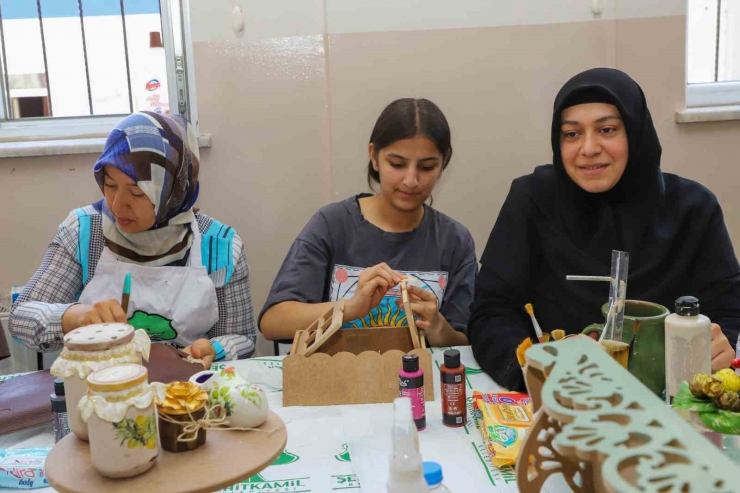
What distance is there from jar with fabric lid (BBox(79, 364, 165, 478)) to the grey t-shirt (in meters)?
0.98

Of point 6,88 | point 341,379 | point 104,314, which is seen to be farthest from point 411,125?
point 6,88

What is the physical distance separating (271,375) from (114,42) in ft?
6.12

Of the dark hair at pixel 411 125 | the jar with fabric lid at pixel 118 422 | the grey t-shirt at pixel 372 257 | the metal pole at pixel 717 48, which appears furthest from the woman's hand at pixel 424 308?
the metal pole at pixel 717 48

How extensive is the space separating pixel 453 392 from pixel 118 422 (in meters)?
0.58

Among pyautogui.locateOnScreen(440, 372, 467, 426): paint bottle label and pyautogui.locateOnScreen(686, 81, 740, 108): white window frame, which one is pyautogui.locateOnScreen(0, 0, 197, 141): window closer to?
pyautogui.locateOnScreen(440, 372, 467, 426): paint bottle label

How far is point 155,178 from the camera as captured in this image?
1861 mm

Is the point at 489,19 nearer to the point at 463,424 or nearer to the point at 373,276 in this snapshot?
the point at 373,276

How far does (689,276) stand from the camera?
1.58 meters

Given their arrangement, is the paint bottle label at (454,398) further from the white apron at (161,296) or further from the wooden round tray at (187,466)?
the white apron at (161,296)

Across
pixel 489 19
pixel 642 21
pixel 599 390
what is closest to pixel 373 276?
pixel 599 390

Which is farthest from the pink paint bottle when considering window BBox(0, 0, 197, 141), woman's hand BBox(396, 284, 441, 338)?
window BBox(0, 0, 197, 141)

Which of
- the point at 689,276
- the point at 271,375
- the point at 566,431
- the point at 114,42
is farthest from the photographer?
the point at 114,42

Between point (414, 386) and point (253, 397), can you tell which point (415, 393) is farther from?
point (253, 397)

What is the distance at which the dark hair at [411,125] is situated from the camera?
185 cm
